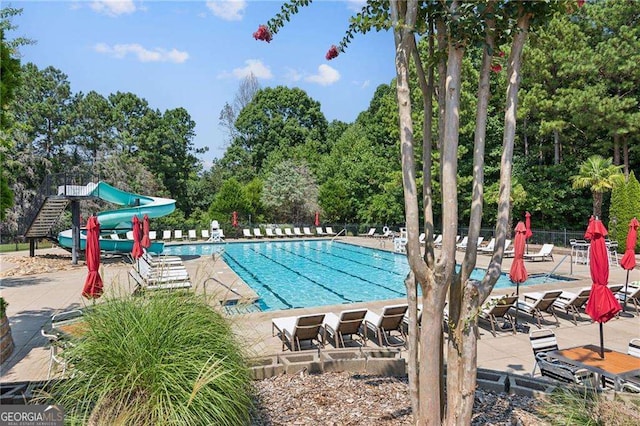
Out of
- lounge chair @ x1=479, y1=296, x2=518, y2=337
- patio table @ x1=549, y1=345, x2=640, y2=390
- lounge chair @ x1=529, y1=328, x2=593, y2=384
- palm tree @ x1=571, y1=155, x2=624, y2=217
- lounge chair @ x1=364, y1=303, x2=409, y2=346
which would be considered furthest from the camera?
palm tree @ x1=571, y1=155, x2=624, y2=217

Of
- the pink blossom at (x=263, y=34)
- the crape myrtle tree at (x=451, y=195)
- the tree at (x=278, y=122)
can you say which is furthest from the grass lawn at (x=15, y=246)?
the crape myrtle tree at (x=451, y=195)

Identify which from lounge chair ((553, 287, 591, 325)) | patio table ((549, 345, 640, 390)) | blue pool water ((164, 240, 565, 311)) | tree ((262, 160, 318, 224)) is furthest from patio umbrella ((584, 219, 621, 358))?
tree ((262, 160, 318, 224))

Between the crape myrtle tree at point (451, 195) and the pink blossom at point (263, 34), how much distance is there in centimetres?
102

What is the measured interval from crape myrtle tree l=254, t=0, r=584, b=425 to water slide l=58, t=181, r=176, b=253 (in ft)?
52.6

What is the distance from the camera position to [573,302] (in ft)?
26.8

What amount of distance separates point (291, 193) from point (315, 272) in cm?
1508

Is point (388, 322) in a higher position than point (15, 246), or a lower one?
lower

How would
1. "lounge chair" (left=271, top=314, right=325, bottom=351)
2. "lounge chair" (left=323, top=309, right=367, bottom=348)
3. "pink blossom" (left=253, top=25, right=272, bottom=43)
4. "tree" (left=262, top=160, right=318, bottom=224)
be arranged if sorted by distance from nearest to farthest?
"pink blossom" (left=253, top=25, right=272, bottom=43) → "lounge chair" (left=271, top=314, right=325, bottom=351) → "lounge chair" (left=323, top=309, right=367, bottom=348) → "tree" (left=262, top=160, right=318, bottom=224)

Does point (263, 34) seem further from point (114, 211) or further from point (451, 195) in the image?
point (114, 211)

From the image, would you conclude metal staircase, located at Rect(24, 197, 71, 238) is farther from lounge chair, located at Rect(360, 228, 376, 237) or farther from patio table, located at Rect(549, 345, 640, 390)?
lounge chair, located at Rect(360, 228, 376, 237)

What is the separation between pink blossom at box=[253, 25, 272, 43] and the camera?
3.54 meters

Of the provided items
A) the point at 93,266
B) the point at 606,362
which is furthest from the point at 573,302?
the point at 93,266

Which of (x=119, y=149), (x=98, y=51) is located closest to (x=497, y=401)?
(x=98, y=51)

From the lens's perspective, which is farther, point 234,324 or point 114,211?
point 114,211
